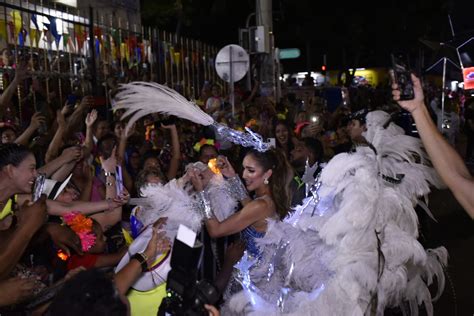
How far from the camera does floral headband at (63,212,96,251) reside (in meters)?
4.08

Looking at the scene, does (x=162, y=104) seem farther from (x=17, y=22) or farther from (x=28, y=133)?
(x=17, y=22)

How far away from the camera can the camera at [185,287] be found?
2.19 m

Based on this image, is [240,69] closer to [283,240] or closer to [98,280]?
[283,240]

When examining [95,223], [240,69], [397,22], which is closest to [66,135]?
[95,223]

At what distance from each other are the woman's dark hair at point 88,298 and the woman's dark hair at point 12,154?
1859 mm

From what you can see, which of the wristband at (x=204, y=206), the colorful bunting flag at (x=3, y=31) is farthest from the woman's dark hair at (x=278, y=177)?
the colorful bunting flag at (x=3, y=31)

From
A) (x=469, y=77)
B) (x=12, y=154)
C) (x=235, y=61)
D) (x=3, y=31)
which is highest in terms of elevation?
(x=3, y=31)

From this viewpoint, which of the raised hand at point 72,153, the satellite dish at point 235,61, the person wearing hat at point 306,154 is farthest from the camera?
the satellite dish at point 235,61

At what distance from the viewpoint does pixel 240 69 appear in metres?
12.4

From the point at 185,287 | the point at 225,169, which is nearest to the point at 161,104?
the point at 225,169

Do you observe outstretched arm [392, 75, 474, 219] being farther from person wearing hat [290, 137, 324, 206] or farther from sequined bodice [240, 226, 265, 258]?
person wearing hat [290, 137, 324, 206]

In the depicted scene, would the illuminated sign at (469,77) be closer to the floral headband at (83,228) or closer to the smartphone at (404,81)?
the smartphone at (404,81)

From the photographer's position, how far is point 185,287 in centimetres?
219

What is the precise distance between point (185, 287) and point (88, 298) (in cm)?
32
